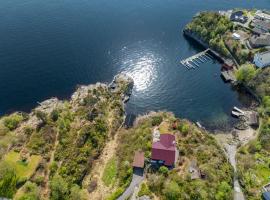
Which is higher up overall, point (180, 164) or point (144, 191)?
point (180, 164)

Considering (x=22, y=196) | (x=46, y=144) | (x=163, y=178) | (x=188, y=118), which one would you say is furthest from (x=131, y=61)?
(x=22, y=196)

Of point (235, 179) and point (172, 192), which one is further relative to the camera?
point (235, 179)

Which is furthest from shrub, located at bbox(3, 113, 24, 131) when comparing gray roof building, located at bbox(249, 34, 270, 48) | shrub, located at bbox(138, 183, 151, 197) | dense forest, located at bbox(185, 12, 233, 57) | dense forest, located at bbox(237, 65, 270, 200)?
gray roof building, located at bbox(249, 34, 270, 48)

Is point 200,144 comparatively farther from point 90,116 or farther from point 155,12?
point 155,12

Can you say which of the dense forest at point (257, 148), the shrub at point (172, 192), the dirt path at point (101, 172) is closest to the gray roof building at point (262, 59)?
the dense forest at point (257, 148)

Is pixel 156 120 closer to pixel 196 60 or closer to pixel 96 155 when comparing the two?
pixel 96 155

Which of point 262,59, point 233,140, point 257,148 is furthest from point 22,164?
point 262,59

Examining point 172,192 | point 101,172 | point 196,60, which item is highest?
point 196,60

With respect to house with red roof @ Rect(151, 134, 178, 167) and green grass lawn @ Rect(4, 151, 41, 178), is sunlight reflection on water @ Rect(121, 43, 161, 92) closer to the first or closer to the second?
house with red roof @ Rect(151, 134, 178, 167)
